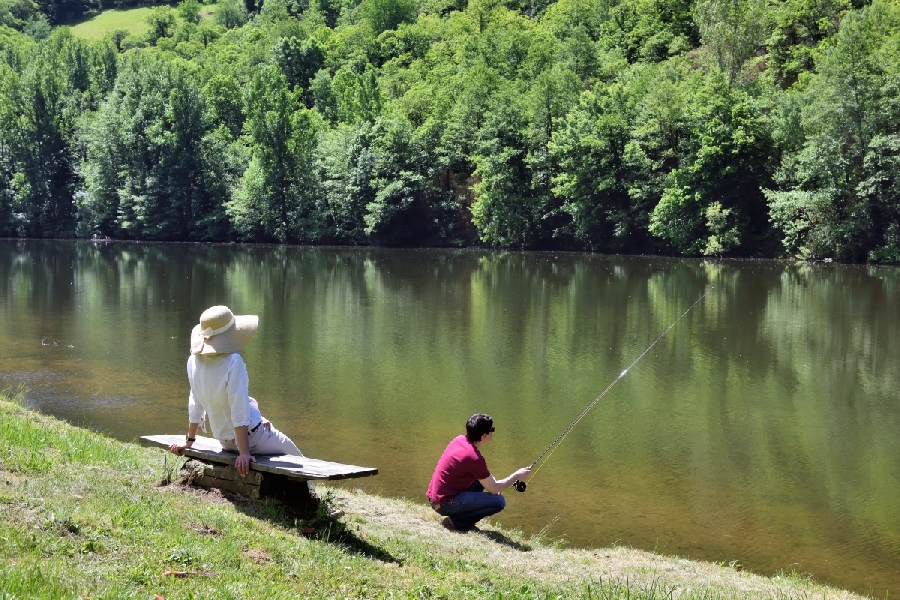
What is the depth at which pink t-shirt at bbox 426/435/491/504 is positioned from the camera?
905 centimetres

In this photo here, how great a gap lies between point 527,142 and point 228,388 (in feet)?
184

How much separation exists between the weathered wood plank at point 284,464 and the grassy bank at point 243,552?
0.35m

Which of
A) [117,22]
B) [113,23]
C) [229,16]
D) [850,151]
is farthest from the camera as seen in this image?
[117,22]

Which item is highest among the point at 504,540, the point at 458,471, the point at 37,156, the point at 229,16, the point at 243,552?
the point at 229,16

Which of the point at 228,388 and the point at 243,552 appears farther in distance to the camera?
the point at 228,388

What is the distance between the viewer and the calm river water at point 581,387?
1167 cm

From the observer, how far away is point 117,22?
14800cm

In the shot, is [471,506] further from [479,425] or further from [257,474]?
[257,474]

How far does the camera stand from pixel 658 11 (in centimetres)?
7650

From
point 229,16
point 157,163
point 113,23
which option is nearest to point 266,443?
point 157,163

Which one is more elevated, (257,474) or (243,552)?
(257,474)

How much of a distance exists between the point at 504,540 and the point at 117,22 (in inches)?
6129

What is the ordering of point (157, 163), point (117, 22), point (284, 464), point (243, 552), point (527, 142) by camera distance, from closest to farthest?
point (243, 552) → point (284, 464) → point (527, 142) → point (157, 163) → point (117, 22)

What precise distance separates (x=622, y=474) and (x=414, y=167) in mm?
54350
